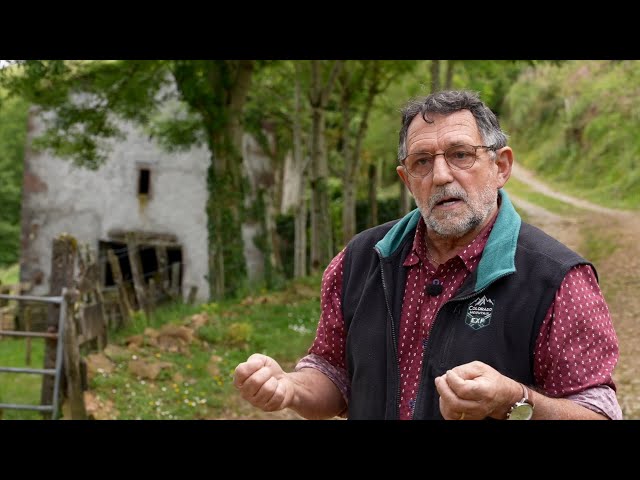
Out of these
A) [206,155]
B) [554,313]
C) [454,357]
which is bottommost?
[454,357]

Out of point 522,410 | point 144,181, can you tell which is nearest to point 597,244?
point 144,181

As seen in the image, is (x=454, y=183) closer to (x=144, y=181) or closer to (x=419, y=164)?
(x=419, y=164)

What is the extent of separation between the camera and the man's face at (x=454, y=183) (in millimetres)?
2465

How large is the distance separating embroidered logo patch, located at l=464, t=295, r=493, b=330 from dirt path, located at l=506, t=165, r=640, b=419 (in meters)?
6.60

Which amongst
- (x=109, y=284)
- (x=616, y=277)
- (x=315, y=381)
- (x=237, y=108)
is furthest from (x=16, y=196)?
(x=315, y=381)

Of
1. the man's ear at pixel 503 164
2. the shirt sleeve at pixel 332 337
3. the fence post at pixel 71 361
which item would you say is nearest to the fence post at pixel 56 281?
the fence post at pixel 71 361

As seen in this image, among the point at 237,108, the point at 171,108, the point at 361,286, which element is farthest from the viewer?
the point at 171,108

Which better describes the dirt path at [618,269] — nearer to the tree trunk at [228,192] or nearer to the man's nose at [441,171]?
the man's nose at [441,171]

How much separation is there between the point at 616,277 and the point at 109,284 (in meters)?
16.6

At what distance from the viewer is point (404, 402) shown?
7.93ft

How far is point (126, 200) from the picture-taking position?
2428 cm

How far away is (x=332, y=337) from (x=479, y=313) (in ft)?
2.00

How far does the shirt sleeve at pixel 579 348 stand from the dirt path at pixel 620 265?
654cm

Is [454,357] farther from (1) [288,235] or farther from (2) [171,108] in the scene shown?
(1) [288,235]
